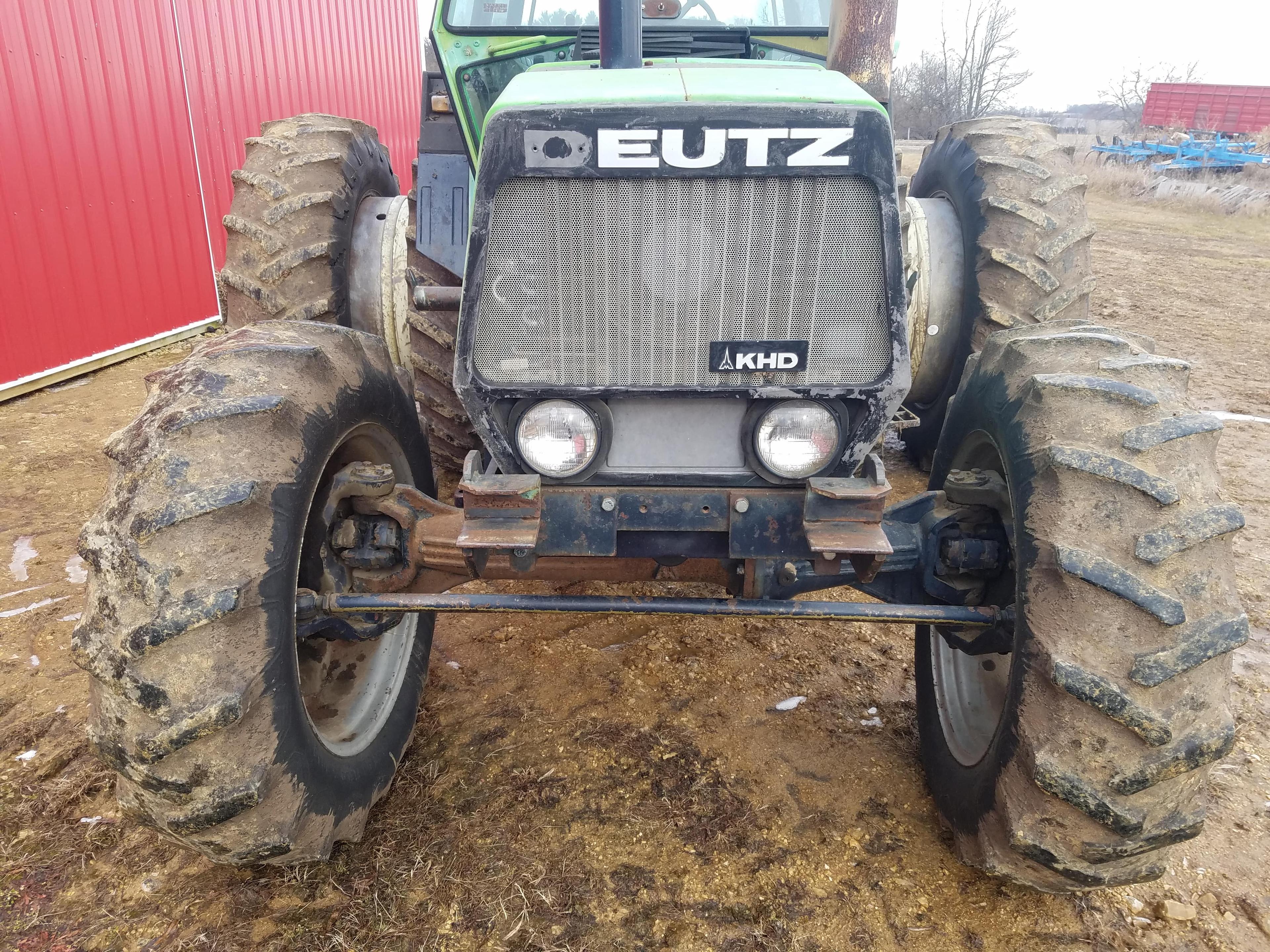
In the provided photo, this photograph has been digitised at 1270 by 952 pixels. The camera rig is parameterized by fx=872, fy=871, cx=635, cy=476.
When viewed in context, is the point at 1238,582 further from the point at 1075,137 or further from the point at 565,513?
the point at 1075,137

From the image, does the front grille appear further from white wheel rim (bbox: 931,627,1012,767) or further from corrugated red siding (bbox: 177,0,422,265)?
corrugated red siding (bbox: 177,0,422,265)

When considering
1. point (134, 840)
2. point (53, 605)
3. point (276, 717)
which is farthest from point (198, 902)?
point (53, 605)

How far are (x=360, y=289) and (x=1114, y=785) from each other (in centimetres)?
350

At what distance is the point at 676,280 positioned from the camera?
221 centimetres

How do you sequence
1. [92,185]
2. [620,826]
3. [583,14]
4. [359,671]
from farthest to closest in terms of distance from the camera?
[92,185] < [583,14] < [359,671] < [620,826]

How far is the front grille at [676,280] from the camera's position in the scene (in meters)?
2.16

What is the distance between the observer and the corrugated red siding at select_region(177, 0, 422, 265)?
8.77m

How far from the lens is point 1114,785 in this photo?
1.93 meters

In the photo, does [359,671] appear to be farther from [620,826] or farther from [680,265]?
[680,265]

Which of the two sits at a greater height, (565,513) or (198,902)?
(565,513)

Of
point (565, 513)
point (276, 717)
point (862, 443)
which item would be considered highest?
point (862, 443)

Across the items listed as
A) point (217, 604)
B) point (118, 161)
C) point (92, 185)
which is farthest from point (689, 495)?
point (118, 161)

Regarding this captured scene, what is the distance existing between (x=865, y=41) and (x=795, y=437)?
4.91 ft

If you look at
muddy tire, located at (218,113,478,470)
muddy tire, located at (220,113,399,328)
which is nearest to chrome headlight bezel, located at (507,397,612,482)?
muddy tire, located at (218,113,478,470)
